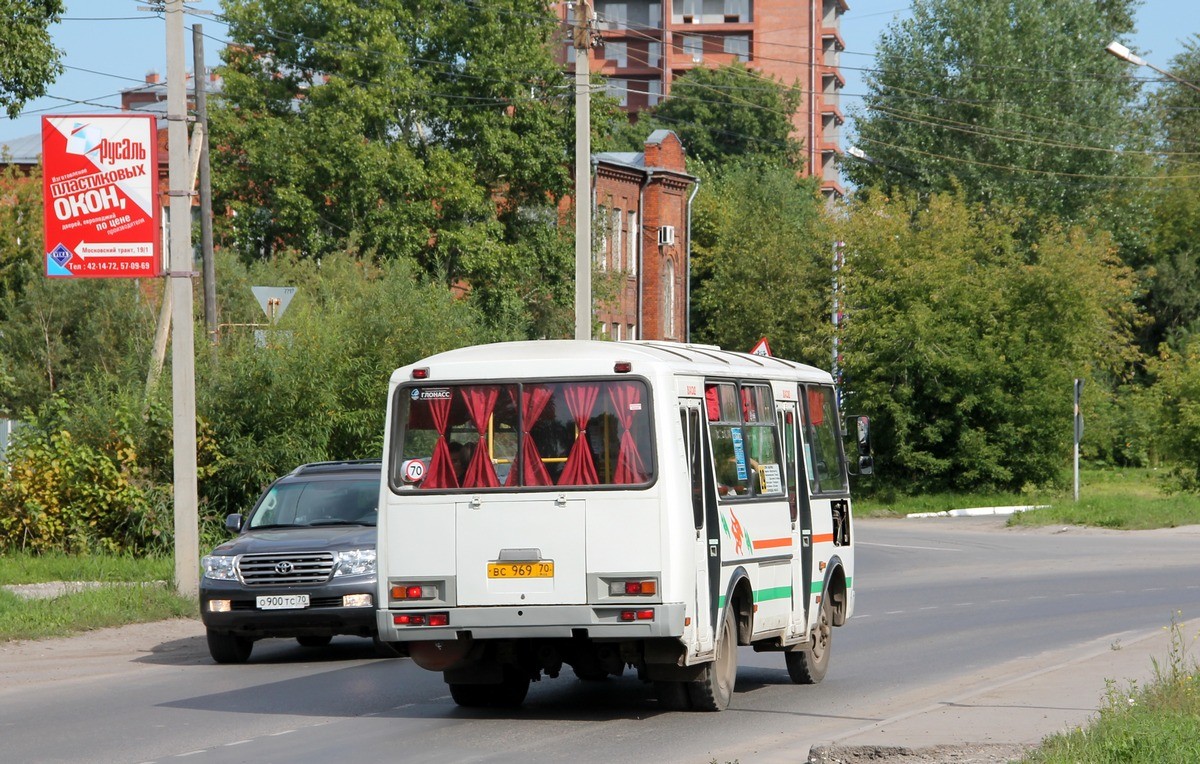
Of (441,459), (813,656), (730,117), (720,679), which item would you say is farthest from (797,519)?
(730,117)

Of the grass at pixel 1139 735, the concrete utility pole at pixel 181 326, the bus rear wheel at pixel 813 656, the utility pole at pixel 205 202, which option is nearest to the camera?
the grass at pixel 1139 735

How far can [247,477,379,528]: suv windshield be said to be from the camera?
17.4m

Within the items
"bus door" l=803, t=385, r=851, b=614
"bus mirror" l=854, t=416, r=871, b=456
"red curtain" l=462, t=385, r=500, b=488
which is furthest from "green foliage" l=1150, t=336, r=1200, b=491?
"red curtain" l=462, t=385, r=500, b=488

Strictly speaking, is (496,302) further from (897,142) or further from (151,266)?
(151,266)

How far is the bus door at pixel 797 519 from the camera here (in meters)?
14.3

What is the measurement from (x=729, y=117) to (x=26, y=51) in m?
75.1

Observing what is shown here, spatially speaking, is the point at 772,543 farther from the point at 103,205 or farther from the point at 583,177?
the point at 583,177

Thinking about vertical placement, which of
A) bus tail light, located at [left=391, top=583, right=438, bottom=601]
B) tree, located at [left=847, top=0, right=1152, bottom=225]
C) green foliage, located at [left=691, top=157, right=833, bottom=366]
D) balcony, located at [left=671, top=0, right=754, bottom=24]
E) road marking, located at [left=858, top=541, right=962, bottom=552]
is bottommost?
road marking, located at [left=858, top=541, right=962, bottom=552]

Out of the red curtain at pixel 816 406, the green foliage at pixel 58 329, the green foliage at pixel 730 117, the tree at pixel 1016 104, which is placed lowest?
the red curtain at pixel 816 406

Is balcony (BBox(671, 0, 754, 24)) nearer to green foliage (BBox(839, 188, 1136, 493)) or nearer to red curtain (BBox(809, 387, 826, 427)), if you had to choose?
green foliage (BBox(839, 188, 1136, 493))

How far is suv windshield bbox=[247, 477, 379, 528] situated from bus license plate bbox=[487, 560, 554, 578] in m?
5.38

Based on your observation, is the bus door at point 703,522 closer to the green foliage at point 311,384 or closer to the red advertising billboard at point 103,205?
the red advertising billboard at point 103,205

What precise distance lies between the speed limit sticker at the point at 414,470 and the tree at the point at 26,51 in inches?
675

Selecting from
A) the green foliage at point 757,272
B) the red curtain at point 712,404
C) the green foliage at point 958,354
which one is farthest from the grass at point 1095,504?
the red curtain at point 712,404
